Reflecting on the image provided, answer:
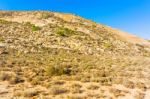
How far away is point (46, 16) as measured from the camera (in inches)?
2258

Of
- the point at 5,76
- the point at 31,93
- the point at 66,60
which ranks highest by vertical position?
the point at 66,60

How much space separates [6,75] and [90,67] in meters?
8.71

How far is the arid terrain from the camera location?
20.2 metres

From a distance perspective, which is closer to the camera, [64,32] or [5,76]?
[5,76]

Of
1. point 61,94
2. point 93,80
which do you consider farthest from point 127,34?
point 61,94

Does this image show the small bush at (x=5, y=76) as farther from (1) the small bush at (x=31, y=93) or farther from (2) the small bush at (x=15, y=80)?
(1) the small bush at (x=31, y=93)

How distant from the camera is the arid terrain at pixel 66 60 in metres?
20.2

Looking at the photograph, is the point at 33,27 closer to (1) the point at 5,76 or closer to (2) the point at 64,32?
(2) the point at 64,32

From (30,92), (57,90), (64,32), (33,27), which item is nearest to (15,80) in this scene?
(30,92)

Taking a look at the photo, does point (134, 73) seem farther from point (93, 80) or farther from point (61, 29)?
point (61, 29)

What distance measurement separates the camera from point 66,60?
32.1 m

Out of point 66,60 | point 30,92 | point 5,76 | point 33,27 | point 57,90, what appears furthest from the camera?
point 33,27

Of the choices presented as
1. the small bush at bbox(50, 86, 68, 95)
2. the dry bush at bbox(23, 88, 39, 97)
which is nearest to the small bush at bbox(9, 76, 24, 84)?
the dry bush at bbox(23, 88, 39, 97)

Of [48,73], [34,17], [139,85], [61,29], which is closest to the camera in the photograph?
[139,85]
